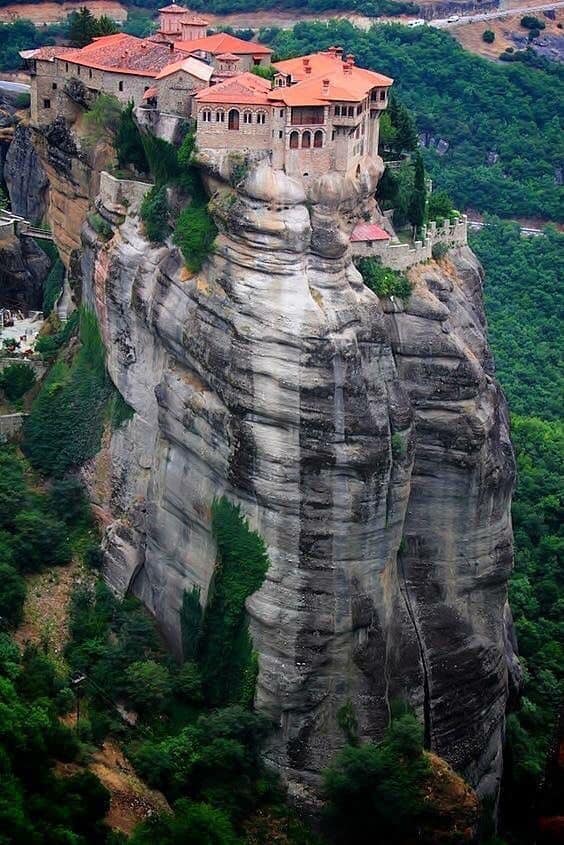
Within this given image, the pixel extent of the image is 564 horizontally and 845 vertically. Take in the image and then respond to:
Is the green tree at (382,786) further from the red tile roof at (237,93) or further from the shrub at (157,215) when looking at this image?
the red tile roof at (237,93)

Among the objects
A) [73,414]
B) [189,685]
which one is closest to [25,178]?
[73,414]

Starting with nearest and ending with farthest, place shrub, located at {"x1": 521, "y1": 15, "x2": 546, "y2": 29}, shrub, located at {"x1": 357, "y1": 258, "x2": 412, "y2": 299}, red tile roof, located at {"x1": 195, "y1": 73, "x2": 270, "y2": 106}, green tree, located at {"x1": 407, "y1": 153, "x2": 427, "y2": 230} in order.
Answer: red tile roof, located at {"x1": 195, "y1": 73, "x2": 270, "y2": 106} → shrub, located at {"x1": 357, "y1": 258, "x2": 412, "y2": 299} → green tree, located at {"x1": 407, "y1": 153, "x2": 427, "y2": 230} → shrub, located at {"x1": 521, "y1": 15, "x2": 546, "y2": 29}

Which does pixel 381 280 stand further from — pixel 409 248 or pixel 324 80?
pixel 324 80

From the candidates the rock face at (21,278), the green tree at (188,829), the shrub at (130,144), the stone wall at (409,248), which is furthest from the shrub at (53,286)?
the green tree at (188,829)

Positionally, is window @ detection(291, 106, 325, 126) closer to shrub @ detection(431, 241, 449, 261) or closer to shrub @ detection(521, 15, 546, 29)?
shrub @ detection(431, 241, 449, 261)

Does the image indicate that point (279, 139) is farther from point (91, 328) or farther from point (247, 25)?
point (247, 25)

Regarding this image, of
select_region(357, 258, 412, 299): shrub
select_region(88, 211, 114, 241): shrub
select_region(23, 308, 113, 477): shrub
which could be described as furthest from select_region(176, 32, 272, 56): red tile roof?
select_region(357, 258, 412, 299): shrub
